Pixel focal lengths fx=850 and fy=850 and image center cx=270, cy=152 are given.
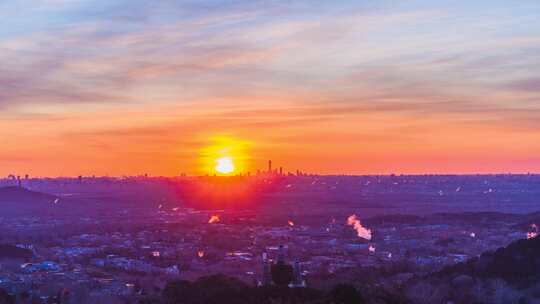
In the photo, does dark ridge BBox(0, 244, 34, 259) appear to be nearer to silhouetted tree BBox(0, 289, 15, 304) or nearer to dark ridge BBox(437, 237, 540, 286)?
silhouetted tree BBox(0, 289, 15, 304)

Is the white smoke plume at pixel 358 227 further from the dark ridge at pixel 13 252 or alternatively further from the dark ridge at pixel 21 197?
the dark ridge at pixel 21 197

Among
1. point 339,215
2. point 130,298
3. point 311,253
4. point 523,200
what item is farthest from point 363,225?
point 523,200

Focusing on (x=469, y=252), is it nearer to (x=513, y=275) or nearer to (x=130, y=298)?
(x=513, y=275)

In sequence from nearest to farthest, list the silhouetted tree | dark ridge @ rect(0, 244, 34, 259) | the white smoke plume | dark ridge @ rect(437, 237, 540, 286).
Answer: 1. the silhouetted tree
2. dark ridge @ rect(437, 237, 540, 286)
3. dark ridge @ rect(0, 244, 34, 259)
4. the white smoke plume

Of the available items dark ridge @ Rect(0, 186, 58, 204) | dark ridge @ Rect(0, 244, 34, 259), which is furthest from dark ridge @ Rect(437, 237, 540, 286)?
dark ridge @ Rect(0, 186, 58, 204)

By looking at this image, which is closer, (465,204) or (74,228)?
(74,228)

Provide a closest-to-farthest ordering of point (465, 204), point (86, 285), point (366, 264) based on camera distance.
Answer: point (86, 285)
point (366, 264)
point (465, 204)

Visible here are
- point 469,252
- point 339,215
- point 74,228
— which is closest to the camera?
point 469,252

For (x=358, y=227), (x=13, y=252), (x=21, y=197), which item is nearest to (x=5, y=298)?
(x=13, y=252)

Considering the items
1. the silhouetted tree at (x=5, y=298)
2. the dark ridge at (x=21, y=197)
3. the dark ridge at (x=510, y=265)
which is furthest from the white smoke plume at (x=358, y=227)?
the dark ridge at (x=21, y=197)
